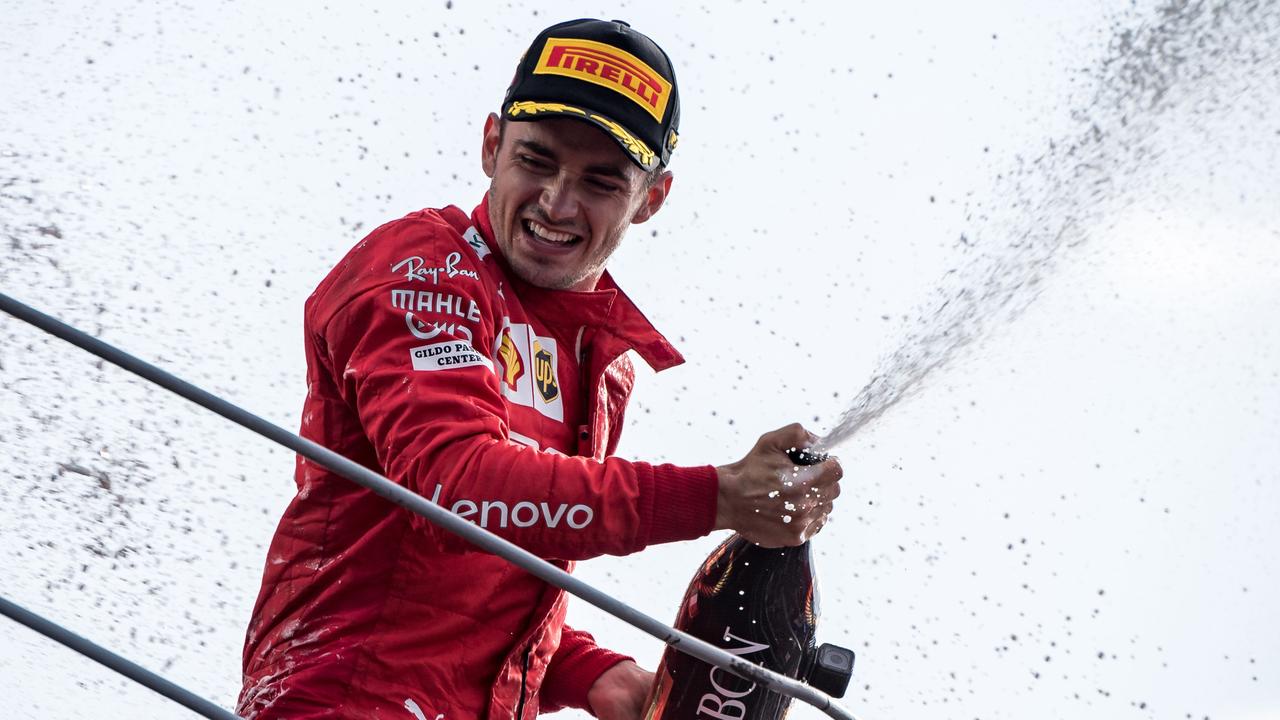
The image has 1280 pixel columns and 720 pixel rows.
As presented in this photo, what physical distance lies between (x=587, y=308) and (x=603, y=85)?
0.22 metres

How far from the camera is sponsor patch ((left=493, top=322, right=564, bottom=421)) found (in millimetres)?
1073

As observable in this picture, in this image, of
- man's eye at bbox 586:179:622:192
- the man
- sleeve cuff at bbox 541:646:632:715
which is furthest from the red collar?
sleeve cuff at bbox 541:646:632:715

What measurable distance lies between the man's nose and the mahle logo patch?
5.0 inches

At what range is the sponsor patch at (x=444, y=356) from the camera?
0.95 metres

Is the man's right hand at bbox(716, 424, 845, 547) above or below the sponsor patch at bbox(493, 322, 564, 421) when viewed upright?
below

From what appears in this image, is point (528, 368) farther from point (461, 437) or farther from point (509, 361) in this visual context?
point (461, 437)

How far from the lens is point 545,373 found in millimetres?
1130

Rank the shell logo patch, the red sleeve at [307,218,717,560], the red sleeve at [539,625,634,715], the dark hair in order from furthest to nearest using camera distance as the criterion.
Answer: the red sleeve at [539,625,634,715]
the dark hair
the shell logo patch
the red sleeve at [307,218,717,560]

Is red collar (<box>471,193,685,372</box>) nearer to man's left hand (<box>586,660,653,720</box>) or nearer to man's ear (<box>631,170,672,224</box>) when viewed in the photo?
man's ear (<box>631,170,672,224</box>)

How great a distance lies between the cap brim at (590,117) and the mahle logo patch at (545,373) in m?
0.21

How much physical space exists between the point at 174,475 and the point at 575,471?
1672mm

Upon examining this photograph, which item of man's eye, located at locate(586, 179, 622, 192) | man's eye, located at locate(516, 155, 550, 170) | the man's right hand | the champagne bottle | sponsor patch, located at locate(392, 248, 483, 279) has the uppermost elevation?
man's eye, located at locate(586, 179, 622, 192)

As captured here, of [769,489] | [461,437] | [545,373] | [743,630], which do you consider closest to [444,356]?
[461,437]

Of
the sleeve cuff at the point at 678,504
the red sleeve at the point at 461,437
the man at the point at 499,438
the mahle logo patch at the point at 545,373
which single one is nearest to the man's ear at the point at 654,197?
the man at the point at 499,438
